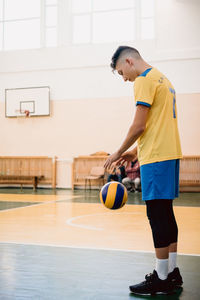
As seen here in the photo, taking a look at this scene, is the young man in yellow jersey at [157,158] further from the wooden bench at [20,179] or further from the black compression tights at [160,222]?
the wooden bench at [20,179]

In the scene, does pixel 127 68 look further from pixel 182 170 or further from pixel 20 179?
pixel 20 179

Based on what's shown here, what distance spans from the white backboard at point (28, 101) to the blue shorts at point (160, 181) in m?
11.6

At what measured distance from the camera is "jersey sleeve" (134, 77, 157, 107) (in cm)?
226

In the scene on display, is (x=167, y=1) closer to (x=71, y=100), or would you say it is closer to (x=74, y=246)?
(x=71, y=100)

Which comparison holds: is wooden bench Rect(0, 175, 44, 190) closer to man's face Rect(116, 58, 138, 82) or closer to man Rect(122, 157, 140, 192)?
man Rect(122, 157, 140, 192)

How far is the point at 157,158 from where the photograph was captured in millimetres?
2277

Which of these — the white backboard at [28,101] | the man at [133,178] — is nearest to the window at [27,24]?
the white backboard at [28,101]

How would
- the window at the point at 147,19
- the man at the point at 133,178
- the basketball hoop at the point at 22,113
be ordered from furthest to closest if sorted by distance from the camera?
the basketball hoop at the point at 22,113
the window at the point at 147,19
the man at the point at 133,178

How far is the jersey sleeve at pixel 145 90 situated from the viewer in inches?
89.0

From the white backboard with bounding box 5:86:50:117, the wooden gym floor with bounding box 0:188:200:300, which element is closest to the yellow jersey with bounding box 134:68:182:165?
the wooden gym floor with bounding box 0:188:200:300

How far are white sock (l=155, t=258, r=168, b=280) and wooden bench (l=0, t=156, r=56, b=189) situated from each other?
11.0 metres

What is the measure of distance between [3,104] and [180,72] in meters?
6.72

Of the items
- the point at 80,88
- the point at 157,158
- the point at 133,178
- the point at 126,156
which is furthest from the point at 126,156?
the point at 80,88

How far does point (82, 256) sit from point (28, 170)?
1101 centimetres
